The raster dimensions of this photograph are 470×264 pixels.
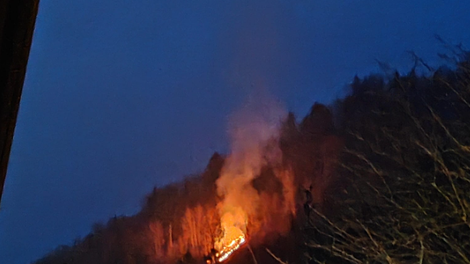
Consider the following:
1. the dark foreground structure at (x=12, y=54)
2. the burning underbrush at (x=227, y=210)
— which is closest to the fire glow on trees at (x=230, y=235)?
the burning underbrush at (x=227, y=210)

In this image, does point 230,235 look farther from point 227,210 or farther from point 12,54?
point 12,54

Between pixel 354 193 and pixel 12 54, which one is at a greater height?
pixel 12 54

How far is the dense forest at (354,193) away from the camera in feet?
20.9

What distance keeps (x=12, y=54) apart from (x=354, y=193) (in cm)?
752

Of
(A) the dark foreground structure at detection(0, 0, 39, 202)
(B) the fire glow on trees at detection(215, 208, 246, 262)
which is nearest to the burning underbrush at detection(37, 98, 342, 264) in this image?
(B) the fire glow on trees at detection(215, 208, 246, 262)

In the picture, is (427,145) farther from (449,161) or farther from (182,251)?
(182,251)

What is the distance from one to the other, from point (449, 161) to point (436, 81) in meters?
1.91

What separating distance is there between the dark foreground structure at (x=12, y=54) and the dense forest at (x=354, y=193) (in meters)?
4.73

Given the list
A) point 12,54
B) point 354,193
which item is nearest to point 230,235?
point 354,193

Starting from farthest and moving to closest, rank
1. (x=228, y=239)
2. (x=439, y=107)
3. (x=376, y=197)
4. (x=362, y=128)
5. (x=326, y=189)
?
(x=228, y=239) → (x=326, y=189) → (x=362, y=128) → (x=439, y=107) → (x=376, y=197)

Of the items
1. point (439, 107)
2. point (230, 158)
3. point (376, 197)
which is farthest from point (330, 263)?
point (230, 158)

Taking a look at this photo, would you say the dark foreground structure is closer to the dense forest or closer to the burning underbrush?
the dense forest

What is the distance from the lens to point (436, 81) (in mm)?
8047

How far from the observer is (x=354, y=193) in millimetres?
8453
